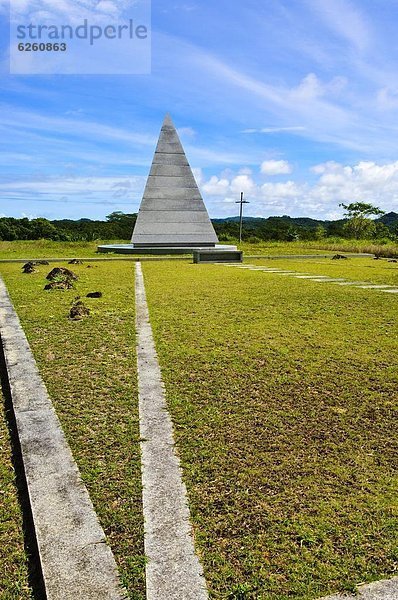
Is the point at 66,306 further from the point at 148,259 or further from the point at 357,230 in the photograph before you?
the point at 357,230

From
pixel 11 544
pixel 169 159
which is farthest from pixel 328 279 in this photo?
pixel 169 159

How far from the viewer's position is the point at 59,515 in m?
1.90

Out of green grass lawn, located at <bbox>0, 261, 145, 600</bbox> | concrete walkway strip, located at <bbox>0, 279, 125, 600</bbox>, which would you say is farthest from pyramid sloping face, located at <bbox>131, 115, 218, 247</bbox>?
concrete walkway strip, located at <bbox>0, 279, 125, 600</bbox>

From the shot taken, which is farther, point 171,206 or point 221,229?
point 221,229

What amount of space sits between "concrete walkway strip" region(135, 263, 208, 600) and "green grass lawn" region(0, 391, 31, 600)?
0.42 meters

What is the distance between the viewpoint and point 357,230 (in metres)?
53.7

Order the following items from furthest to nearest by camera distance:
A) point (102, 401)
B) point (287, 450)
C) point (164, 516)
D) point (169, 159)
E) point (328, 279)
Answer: point (169, 159)
point (328, 279)
point (102, 401)
point (287, 450)
point (164, 516)

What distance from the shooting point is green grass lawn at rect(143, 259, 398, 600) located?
1646 millimetres

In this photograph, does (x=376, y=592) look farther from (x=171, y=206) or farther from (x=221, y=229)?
(x=221, y=229)

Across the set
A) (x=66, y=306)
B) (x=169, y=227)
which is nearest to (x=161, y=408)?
(x=66, y=306)

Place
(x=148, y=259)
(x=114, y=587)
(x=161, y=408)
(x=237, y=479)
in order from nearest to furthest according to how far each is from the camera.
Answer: (x=114, y=587) → (x=237, y=479) → (x=161, y=408) → (x=148, y=259)

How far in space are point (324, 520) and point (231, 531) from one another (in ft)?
1.21

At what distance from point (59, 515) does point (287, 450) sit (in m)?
1.13

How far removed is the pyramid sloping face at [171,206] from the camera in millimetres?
23062
